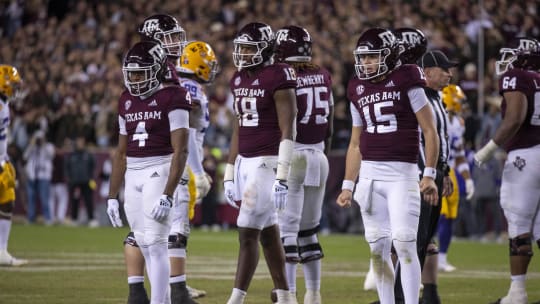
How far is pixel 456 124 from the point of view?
1206cm

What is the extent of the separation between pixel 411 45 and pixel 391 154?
50.3 inches

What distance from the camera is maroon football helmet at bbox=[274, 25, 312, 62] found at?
9375mm

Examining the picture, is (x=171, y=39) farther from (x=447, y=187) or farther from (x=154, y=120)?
(x=447, y=187)

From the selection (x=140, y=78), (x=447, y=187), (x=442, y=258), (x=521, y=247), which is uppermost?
(x=140, y=78)

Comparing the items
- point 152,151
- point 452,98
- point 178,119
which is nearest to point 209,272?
point 452,98

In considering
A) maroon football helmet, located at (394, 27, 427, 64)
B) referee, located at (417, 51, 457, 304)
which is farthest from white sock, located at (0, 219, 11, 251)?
maroon football helmet, located at (394, 27, 427, 64)

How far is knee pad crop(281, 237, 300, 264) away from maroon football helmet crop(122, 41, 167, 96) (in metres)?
1.98

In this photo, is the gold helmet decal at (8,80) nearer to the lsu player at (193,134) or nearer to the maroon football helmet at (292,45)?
the lsu player at (193,134)

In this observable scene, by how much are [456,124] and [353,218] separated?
342 inches

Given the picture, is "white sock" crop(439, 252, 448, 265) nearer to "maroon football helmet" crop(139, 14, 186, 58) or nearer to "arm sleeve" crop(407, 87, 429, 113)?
"maroon football helmet" crop(139, 14, 186, 58)

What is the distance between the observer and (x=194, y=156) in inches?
391

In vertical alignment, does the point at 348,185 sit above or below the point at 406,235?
above

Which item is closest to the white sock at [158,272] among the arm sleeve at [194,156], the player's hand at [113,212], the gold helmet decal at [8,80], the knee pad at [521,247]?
the player's hand at [113,212]

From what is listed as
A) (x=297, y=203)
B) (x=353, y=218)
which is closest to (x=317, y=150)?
(x=297, y=203)
